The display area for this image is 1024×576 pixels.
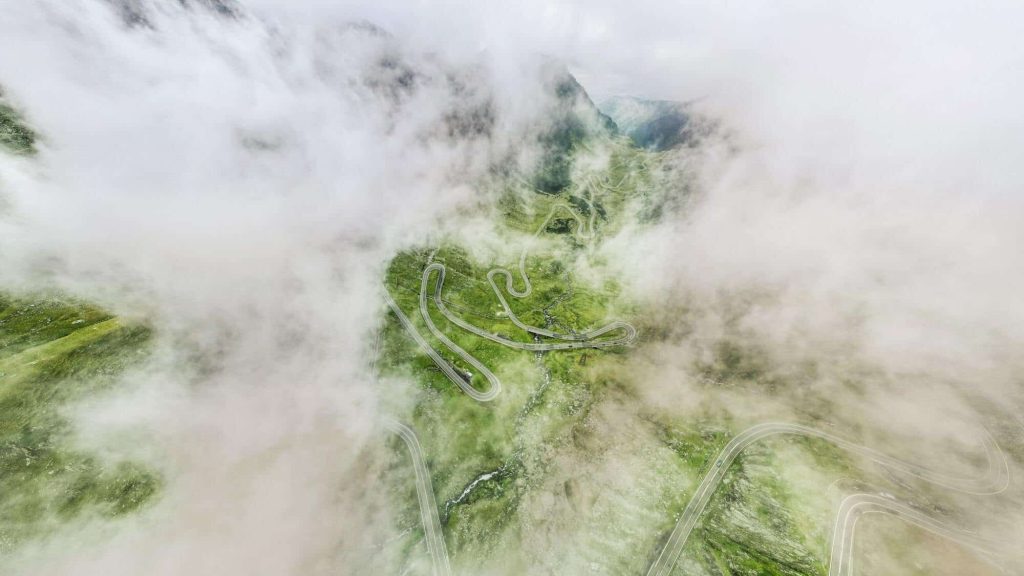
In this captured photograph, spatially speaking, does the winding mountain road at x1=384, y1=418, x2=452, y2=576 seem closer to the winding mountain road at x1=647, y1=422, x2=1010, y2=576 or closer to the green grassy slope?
the winding mountain road at x1=647, y1=422, x2=1010, y2=576

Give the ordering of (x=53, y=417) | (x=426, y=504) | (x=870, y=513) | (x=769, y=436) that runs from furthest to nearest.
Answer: (x=769, y=436) < (x=426, y=504) < (x=870, y=513) < (x=53, y=417)

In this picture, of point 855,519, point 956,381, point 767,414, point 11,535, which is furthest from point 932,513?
point 11,535

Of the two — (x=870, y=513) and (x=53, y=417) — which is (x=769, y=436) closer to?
(x=870, y=513)

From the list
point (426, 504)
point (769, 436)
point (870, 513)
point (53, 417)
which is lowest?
point (426, 504)

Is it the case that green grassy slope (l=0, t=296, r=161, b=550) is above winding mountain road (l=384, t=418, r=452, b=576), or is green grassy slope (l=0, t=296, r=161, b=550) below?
above

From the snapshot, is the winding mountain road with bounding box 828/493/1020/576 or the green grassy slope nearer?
the green grassy slope

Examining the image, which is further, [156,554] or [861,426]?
[861,426]

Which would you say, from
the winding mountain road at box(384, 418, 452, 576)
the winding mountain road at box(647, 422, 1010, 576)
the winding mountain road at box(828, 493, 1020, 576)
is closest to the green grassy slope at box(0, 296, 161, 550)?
the winding mountain road at box(384, 418, 452, 576)

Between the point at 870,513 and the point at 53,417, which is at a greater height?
the point at 870,513

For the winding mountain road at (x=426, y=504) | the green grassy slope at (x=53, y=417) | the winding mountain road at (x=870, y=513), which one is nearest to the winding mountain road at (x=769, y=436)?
the winding mountain road at (x=870, y=513)

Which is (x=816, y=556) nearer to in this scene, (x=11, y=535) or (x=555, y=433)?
(x=555, y=433)

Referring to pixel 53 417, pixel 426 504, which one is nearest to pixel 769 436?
pixel 426 504
